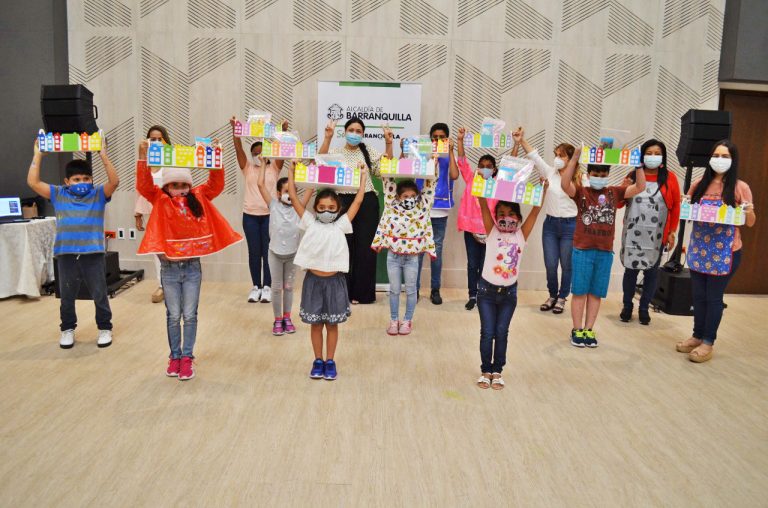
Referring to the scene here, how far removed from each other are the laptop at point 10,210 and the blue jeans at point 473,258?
15.2ft

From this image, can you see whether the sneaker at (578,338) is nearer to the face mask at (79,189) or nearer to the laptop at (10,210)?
the face mask at (79,189)

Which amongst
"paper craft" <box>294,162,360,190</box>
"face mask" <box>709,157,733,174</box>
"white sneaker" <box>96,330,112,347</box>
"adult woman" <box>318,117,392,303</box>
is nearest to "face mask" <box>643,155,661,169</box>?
"face mask" <box>709,157,733,174</box>

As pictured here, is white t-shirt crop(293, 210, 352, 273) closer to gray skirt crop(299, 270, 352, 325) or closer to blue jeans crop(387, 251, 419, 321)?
gray skirt crop(299, 270, 352, 325)

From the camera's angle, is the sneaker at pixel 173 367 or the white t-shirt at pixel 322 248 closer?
the white t-shirt at pixel 322 248

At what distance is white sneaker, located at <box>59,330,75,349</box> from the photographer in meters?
4.88

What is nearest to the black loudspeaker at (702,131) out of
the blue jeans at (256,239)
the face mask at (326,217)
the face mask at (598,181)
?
the face mask at (598,181)

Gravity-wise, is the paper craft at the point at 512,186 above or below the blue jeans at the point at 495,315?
above

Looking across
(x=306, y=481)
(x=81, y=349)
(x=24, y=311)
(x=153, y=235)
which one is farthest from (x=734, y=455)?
(x=24, y=311)

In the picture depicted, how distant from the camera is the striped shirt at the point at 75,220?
4.71 metres

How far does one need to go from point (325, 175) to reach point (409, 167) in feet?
3.19

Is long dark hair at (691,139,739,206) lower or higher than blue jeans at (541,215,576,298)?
higher

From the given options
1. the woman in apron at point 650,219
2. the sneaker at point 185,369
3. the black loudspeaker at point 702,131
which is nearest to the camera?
the sneaker at point 185,369

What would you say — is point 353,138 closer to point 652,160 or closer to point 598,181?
point 598,181

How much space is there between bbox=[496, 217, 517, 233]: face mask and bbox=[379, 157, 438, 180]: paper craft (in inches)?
36.8
